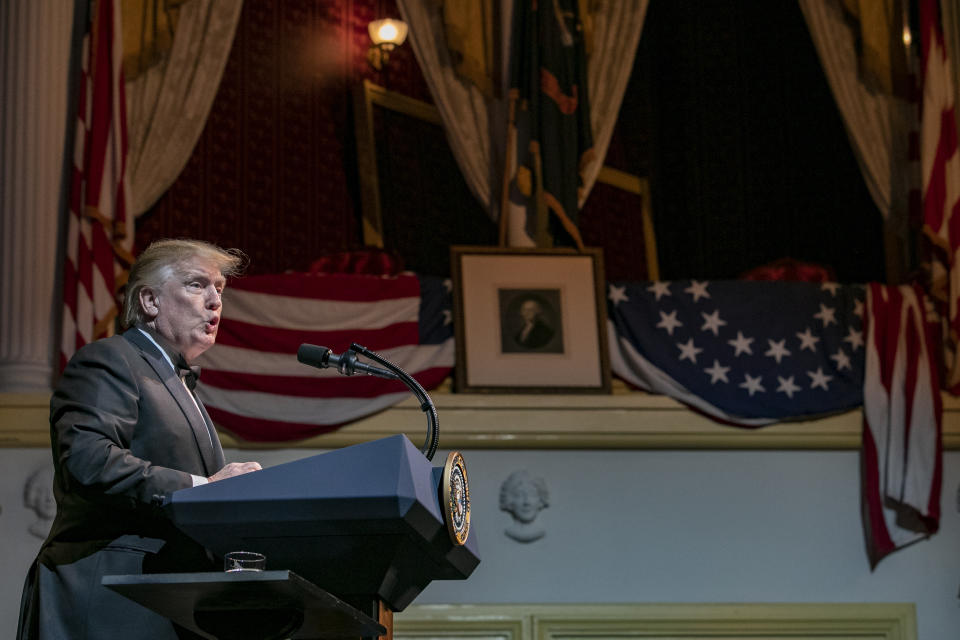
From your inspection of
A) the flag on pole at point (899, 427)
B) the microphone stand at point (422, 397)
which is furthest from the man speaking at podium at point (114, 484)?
the flag on pole at point (899, 427)

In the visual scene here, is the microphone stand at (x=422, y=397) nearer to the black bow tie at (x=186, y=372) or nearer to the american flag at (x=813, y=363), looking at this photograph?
the black bow tie at (x=186, y=372)

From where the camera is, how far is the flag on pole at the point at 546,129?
601 centimetres

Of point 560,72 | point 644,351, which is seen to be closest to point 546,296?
point 644,351

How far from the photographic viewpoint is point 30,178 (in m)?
5.47

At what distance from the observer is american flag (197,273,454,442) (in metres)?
5.26

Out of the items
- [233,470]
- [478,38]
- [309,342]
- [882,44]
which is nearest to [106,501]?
[233,470]

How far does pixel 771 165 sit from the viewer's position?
7301mm

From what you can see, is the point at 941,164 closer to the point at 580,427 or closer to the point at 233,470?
the point at 580,427

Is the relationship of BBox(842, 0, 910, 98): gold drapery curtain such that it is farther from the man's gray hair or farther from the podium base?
the podium base

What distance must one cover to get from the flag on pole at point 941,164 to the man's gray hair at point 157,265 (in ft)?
13.6

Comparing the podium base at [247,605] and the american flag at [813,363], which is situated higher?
the american flag at [813,363]

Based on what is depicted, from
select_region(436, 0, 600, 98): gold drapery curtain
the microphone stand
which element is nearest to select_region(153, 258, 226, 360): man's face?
the microphone stand

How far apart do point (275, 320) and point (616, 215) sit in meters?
2.52

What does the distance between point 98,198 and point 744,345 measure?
2946mm
